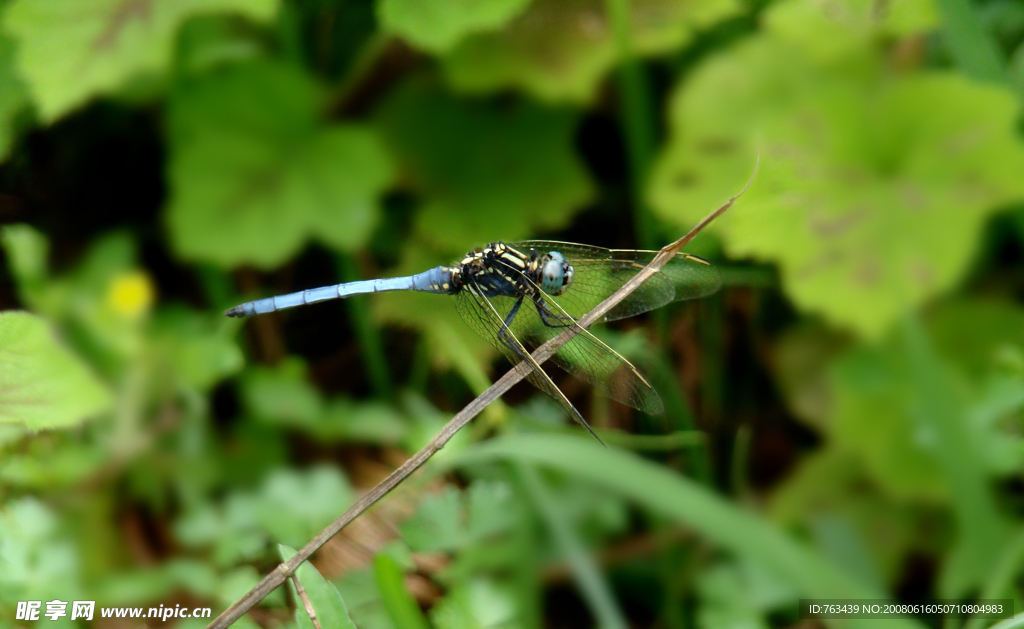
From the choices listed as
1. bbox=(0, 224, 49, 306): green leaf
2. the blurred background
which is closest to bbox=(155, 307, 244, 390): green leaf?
the blurred background

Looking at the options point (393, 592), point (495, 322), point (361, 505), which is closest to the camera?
point (361, 505)

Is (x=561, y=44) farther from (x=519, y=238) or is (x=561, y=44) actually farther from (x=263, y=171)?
(x=263, y=171)

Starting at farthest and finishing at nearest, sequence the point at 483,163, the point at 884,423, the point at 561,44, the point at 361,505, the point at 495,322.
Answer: the point at 483,163, the point at 561,44, the point at 884,423, the point at 495,322, the point at 361,505

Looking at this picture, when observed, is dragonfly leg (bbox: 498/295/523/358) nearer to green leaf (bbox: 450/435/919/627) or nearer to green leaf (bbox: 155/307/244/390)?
green leaf (bbox: 450/435/919/627)

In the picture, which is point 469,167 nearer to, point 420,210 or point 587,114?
point 420,210

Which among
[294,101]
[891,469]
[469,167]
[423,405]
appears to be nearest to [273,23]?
[294,101]

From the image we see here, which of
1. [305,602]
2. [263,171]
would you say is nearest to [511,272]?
[305,602]
